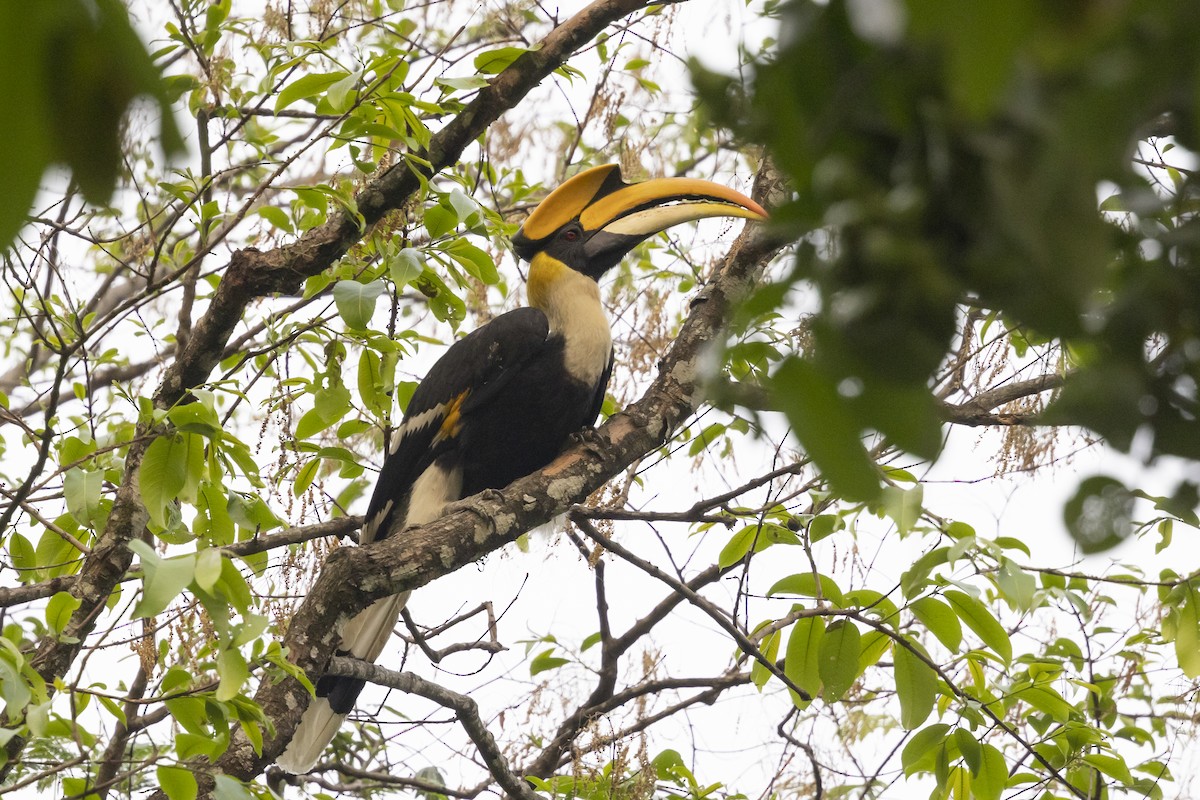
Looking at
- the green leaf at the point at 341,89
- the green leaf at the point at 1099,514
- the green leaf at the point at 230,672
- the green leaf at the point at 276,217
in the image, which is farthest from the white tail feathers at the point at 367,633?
the green leaf at the point at 1099,514

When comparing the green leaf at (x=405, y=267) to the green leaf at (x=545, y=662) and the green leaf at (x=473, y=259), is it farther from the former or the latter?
the green leaf at (x=545, y=662)

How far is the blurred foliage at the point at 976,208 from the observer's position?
41cm

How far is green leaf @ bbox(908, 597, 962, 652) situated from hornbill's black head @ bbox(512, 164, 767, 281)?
5.46ft

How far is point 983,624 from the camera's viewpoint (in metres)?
2.21

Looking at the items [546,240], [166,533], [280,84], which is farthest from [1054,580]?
[280,84]

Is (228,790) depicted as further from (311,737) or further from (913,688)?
(311,737)

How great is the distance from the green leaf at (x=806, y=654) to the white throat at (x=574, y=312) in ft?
3.97

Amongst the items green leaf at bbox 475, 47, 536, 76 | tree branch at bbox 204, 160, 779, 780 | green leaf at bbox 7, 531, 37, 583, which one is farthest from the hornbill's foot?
green leaf at bbox 7, 531, 37, 583

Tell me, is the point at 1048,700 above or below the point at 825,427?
above

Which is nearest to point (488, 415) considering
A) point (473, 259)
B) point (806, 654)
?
point (473, 259)

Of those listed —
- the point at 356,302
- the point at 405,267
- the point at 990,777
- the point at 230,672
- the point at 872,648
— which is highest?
the point at 405,267

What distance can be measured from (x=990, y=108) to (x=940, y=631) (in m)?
1.99

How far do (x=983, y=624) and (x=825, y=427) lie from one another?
1901 millimetres

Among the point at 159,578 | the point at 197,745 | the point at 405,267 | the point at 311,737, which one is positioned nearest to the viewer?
the point at 159,578
